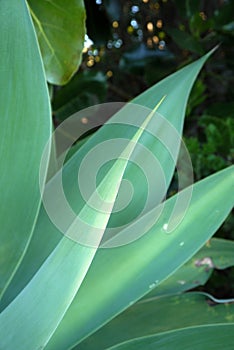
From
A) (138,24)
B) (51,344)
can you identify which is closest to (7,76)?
(51,344)

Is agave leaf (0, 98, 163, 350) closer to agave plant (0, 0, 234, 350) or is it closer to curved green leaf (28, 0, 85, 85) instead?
agave plant (0, 0, 234, 350)

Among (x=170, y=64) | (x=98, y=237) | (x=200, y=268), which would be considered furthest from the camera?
(x=170, y=64)

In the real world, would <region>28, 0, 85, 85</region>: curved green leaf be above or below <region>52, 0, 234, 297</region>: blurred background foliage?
above

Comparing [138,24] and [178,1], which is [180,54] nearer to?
[138,24]

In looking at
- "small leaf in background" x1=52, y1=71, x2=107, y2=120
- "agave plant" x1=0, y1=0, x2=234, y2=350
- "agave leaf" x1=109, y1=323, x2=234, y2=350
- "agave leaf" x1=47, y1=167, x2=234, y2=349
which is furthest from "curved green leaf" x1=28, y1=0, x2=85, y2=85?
"small leaf in background" x1=52, y1=71, x2=107, y2=120

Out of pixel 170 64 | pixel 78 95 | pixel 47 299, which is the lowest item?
pixel 170 64

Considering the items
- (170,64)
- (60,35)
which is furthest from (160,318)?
(170,64)

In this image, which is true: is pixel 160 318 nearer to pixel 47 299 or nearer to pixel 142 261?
pixel 142 261
